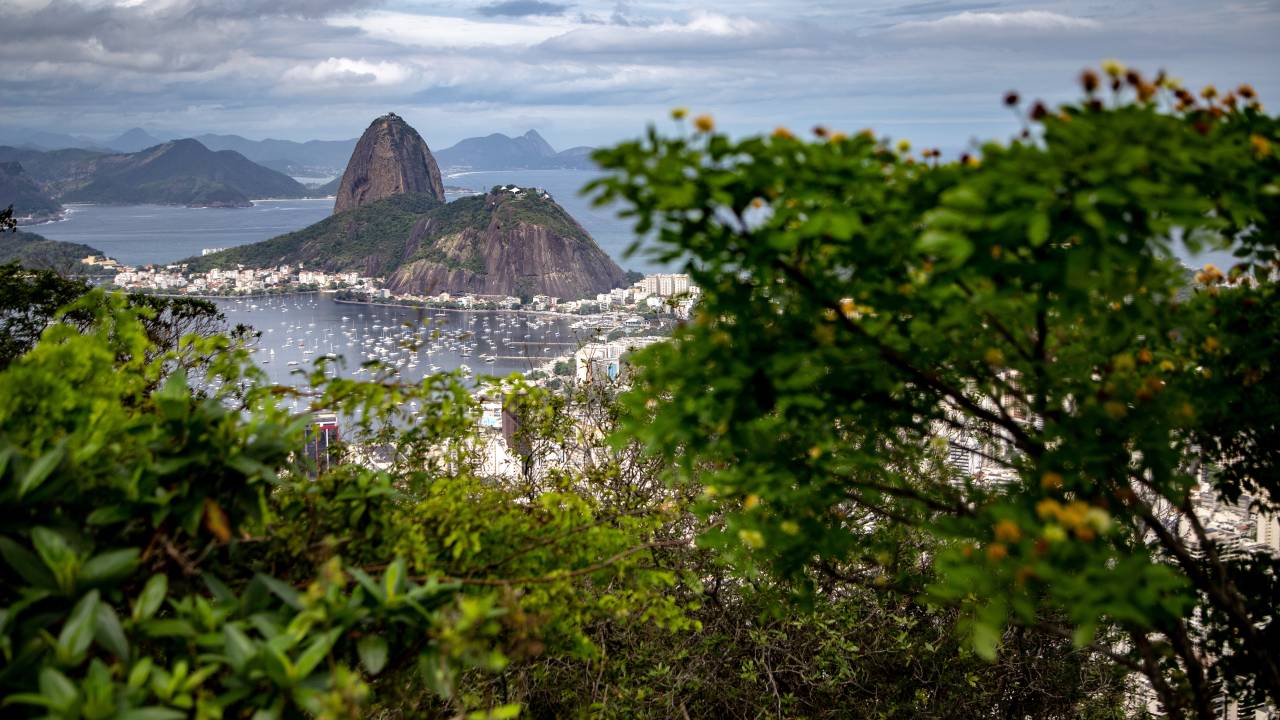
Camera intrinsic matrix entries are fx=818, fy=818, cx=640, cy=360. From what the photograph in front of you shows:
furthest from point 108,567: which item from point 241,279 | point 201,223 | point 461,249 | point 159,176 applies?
point 159,176

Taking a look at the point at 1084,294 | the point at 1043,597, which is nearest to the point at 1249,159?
the point at 1084,294

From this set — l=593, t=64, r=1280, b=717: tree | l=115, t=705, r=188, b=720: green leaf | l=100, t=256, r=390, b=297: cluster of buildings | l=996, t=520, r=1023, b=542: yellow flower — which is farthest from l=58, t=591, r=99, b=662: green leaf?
l=100, t=256, r=390, b=297: cluster of buildings

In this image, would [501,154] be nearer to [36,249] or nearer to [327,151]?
[327,151]

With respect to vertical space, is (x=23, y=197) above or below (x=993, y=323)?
above

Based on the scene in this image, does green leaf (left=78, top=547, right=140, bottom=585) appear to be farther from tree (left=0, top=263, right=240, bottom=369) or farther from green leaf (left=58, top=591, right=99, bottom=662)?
tree (left=0, top=263, right=240, bottom=369)

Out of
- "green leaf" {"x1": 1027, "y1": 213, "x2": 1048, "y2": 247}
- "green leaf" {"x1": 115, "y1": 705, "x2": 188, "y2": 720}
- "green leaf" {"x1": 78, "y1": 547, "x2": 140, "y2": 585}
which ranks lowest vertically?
"green leaf" {"x1": 115, "y1": 705, "x2": 188, "y2": 720}

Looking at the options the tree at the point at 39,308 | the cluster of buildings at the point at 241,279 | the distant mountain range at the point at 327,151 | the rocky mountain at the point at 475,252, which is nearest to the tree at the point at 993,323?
the tree at the point at 39,308
